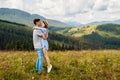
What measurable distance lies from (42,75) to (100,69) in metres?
3.41

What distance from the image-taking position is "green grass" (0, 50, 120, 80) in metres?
13.1

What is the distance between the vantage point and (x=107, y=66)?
14.8m

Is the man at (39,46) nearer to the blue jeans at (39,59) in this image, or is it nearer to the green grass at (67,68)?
the blue jeans at (39,59)

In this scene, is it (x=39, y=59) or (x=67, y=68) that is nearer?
(x=39, y=59)

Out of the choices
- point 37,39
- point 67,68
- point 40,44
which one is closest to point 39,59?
point 40,44

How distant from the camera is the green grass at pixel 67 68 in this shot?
516 inches

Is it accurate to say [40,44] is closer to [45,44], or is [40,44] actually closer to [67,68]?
[45,44]

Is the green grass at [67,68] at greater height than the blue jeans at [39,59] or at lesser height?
lesser

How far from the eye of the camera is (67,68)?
14.1 m

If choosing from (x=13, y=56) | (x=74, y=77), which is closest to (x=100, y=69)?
(x=74, y=77)

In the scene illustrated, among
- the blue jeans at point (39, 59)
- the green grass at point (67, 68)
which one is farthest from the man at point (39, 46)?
the green grass at point (67, 68)

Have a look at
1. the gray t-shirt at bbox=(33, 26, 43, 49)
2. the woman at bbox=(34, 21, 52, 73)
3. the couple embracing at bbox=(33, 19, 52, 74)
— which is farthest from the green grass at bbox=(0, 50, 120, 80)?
the gray t-shirt at bbox=(33, 26, 43, 49)

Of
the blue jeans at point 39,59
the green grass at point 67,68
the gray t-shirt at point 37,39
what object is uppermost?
the gray t-shirt at point 37,39

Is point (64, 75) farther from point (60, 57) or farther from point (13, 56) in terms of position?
point (13, 56)
